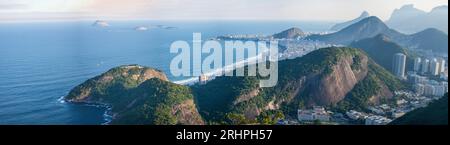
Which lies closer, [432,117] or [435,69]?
[432,117]

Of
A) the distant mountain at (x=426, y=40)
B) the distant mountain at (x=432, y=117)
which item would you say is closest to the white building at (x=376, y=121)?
the distant mountain at (x=432, y=117)

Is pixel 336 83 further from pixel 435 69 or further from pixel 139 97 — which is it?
pixel 139 97

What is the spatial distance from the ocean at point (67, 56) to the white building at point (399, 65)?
4.38m

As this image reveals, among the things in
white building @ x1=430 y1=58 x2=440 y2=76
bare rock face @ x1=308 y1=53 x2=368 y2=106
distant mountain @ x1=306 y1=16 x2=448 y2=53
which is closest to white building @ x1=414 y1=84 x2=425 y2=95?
white building @ x1=430 y1=58 x2=440 y2=76

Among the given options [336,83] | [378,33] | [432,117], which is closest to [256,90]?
[336,83]

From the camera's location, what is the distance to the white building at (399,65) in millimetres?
16656

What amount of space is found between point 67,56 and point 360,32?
17.1 m

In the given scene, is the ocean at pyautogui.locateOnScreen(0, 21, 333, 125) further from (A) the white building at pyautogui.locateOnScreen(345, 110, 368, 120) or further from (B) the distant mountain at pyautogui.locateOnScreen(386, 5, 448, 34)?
(A) the white building at pyautogui.locateOnScreen(345, 110, 368, 120)

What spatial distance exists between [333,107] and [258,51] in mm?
4906

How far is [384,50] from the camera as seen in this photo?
64.4 feet

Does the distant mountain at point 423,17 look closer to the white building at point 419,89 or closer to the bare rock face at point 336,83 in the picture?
the white building at point 419,89
